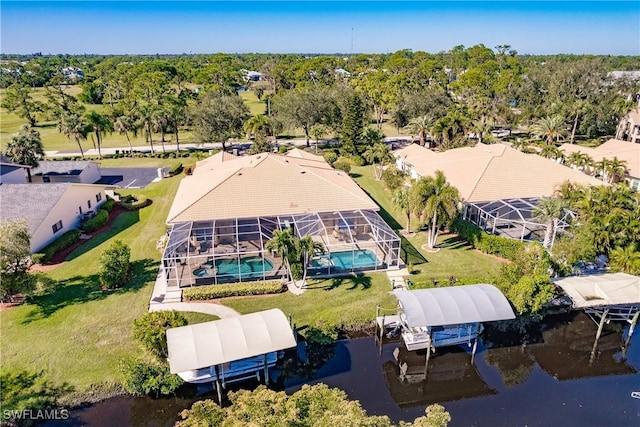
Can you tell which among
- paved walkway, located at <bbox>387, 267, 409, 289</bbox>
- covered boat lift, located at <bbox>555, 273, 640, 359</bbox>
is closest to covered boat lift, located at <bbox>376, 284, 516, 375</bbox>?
paved walkway, located at <bbox>387, 267, 409, 289</bbox>

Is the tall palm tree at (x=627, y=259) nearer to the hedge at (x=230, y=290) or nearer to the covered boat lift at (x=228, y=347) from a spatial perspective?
the covered boat lift at (x=228, y=347)

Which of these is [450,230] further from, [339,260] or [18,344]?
[18,344]

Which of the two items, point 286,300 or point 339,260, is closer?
point 286,300

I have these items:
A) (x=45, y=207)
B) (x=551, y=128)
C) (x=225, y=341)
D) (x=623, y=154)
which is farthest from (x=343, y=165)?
(x=225, y=341)

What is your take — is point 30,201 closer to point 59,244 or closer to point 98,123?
point 59,244

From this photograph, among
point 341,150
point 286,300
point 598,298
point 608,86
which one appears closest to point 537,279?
point 598,298

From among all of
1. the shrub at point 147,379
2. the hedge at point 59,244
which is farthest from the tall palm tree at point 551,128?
the hedge at point 59,244
